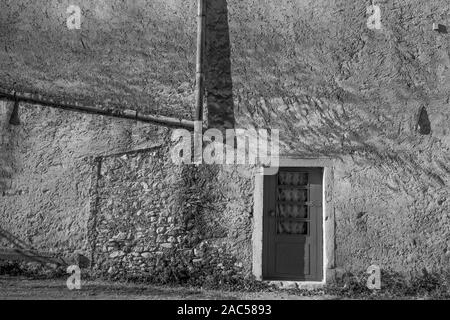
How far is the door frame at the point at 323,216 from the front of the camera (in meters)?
7.09

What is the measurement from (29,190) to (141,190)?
165cm

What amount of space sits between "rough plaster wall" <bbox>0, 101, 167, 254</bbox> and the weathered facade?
2 cm

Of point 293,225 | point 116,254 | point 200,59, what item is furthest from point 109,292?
point 200,59

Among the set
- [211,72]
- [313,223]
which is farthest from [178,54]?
[313,223]

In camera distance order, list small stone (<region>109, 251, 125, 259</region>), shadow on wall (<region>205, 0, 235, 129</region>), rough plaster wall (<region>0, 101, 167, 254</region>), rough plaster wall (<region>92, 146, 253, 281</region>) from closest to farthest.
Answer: rough plaster wall (<region>92, 146, 253, 281</region>)
small stone (<region>109, 251, 125, 259</region>)
rough plaster wall (<region>0, 101, 167, 254</region>)
shadow on wall (<region>205, 0, 235, 129</region>)

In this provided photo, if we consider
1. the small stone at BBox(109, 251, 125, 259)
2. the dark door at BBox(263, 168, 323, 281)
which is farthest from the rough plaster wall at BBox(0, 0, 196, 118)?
the small stone at BBox(109, 251, 125, 259)

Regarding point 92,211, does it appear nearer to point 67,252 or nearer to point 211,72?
point 67,252

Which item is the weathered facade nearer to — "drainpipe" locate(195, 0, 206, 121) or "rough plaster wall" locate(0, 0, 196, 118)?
"rough plaster wall" locate(0, 0, 196, 118)

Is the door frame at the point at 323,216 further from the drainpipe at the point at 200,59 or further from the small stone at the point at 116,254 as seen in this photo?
the small stone at the point at 116,254

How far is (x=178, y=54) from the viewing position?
7.74 m

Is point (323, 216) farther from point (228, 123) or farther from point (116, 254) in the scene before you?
point (116, 254)

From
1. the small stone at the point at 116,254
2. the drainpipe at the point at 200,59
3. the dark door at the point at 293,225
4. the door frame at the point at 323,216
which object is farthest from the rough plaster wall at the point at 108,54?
the small stone at the point at 116,254

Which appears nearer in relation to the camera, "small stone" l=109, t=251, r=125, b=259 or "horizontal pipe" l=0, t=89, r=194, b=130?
"small stone" l=109, t=251, r=125, b=259

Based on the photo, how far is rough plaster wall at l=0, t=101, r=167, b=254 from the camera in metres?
7.44
